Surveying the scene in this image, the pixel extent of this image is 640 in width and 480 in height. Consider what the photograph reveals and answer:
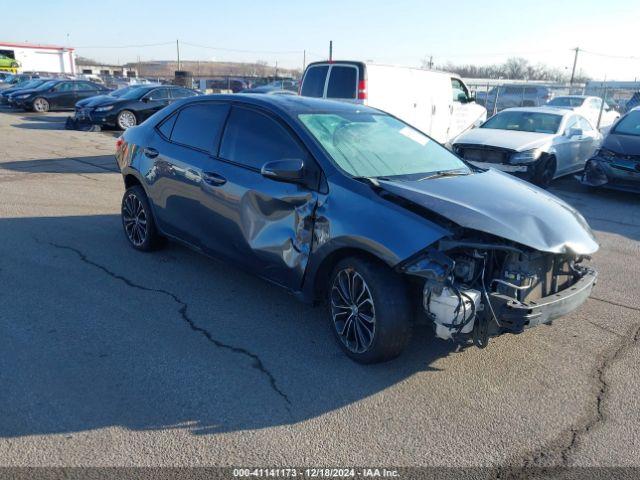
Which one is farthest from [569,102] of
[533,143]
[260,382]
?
[260,382]

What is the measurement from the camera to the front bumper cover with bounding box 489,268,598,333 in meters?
3.15

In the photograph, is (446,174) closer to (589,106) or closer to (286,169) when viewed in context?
(286,169)

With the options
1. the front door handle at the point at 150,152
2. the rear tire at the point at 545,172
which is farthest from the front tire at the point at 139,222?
the rear tire at the point at 545,172

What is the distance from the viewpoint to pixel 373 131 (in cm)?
450

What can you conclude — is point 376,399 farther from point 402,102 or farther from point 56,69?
point 56,69

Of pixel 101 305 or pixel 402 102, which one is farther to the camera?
pixel 402 102

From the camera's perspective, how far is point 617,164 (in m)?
9.24

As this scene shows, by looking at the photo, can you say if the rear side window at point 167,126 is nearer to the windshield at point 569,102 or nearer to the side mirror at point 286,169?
the side mirror at point 286,169

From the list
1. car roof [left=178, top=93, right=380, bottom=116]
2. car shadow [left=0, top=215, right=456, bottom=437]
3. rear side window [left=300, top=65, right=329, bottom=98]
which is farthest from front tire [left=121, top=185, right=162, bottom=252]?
rear side window [left=300, top=65, right=329, bottom=98]

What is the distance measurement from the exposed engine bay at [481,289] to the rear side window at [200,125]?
91.5 inches

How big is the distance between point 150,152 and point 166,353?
2404 mm

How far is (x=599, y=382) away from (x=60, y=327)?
12.7 ft

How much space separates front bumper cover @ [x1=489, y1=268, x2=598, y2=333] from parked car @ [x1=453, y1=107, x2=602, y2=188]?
18.3ft

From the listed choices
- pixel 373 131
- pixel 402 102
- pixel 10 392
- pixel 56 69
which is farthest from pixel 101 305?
→ pixel 56 69
